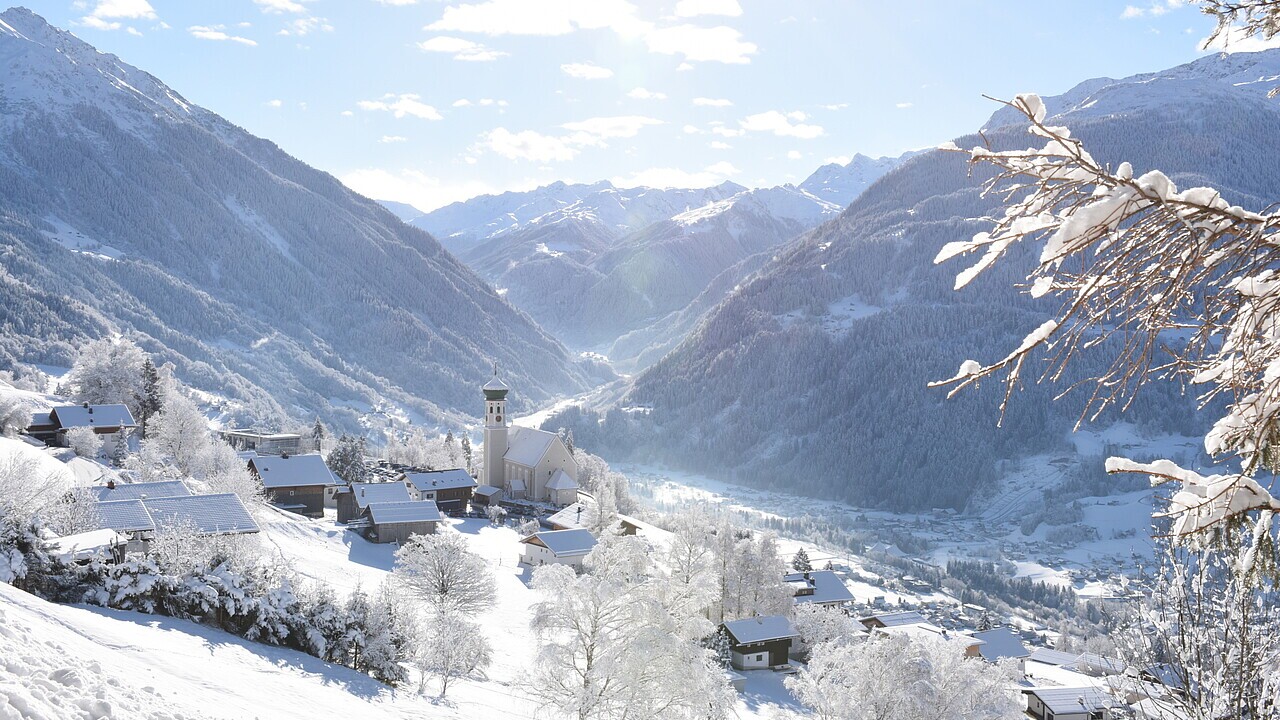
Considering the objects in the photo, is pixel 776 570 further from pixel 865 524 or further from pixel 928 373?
pixel 928 373

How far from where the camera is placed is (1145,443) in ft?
531

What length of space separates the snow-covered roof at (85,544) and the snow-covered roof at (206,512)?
6576 millimetres

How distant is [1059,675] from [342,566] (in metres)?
42.6

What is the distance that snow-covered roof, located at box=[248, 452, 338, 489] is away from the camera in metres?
59.0

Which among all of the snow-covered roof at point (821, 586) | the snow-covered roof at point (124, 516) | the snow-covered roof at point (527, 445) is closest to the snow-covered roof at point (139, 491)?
the snow-covered roof at point (124, 516)

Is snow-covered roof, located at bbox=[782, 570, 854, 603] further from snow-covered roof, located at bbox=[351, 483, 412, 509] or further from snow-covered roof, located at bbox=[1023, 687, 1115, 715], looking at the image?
snow-covered roof, located at bbox=[351, 483, 412, 509]

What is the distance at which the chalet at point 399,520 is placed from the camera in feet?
173

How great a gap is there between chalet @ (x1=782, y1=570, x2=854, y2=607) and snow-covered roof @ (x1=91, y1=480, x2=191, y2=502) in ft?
114

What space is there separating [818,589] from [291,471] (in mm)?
40029

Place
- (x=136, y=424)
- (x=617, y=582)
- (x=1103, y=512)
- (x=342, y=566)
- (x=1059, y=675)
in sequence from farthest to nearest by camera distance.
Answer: (x=1103, y=512), (x=136, y=424), (x=1059, y=675), (x=342, y=566), (x=617, y=582)

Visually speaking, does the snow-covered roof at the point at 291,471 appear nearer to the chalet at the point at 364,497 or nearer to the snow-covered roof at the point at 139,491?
the chalet at the point at 364,497

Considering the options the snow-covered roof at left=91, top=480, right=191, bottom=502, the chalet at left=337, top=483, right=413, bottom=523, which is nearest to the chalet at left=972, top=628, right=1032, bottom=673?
the chalet at left=337, top=483, right=413, bottom=523

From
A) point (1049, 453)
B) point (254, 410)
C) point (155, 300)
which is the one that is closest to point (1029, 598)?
point (1049, 453)

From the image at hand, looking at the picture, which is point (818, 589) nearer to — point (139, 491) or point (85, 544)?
point (139, 491)
